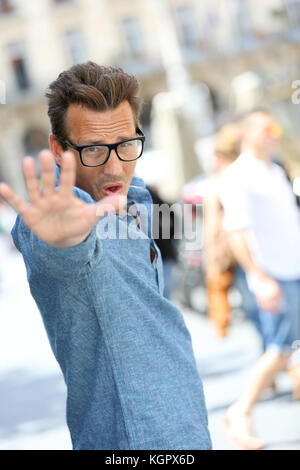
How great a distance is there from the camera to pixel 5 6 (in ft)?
116

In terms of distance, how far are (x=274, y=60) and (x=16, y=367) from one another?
29219 mm

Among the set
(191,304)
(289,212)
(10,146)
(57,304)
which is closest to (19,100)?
(10,146)

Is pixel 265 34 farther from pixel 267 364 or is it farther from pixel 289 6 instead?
pixel 267 364

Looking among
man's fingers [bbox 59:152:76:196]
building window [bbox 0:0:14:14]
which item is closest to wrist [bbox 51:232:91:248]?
man's fingers [bbox 59:152:76:196]

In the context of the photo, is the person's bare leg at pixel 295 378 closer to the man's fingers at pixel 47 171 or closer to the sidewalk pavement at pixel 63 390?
the sidewalk pavement at pixel 63 390

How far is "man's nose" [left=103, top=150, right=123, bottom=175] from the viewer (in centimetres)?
178

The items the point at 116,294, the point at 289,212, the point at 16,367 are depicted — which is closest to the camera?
the point at 116,294

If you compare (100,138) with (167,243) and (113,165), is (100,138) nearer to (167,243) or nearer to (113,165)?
(113,165)

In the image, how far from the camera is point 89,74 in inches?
71.1

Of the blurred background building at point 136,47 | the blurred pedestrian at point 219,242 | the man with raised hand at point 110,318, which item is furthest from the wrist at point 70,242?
the blurred background building at point 136,47

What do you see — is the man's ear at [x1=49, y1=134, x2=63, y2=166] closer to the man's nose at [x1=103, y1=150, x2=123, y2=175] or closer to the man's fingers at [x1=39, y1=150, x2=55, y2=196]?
the man's nose at [x1=103, y1=150, x2=123, y2=175]

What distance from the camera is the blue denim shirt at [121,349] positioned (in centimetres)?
155

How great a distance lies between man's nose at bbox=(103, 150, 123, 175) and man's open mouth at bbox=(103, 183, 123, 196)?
3 cm

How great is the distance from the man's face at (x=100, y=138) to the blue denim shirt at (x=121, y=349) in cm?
14
